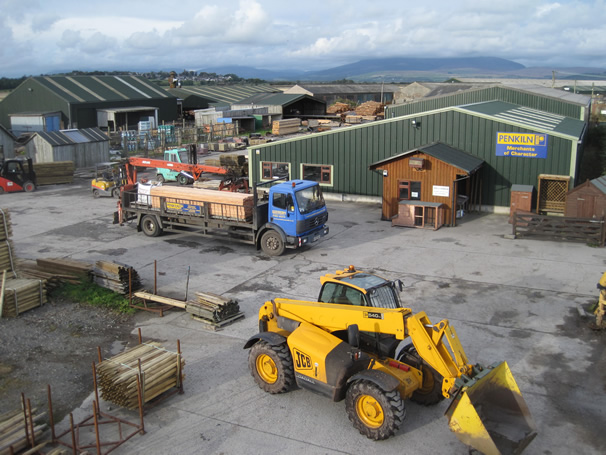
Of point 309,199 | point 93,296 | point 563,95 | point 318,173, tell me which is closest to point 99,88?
point 318,173

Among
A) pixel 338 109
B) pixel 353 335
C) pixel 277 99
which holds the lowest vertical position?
pixel 353 335

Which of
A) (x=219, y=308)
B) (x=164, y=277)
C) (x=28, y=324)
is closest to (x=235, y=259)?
(x=164, y=277)

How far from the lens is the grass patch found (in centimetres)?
1568

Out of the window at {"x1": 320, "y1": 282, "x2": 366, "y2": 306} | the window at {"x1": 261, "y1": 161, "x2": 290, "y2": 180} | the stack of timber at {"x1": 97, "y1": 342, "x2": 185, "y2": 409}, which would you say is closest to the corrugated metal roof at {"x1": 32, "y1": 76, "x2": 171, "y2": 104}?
the window at {"x1": 261, "y1": 161, "x2": 290, "y2": 180}

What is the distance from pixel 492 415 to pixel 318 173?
21539 millimetres

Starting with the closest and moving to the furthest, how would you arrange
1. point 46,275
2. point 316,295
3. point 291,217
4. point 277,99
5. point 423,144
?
1. point 316,295
2. point 46,275
3. point 291,217
4. point 423,144
5. point 277,99

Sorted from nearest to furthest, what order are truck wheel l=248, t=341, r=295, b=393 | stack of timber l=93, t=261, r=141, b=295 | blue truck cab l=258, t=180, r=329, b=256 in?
truck wheel l=248, t=341, r=295, b=393, stack of timber l=93, t=261, r=141, b=295, blue truck cab l=258, t=180, r=329, b=256

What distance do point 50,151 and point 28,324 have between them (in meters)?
26.0

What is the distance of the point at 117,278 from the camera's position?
1638 centimetres

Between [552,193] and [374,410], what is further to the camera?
[552,193]

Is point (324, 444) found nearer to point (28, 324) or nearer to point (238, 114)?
point (28, 324)

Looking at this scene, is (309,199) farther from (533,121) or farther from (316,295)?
(533,121)

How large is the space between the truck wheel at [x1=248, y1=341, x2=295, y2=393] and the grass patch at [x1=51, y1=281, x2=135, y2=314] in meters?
5.56

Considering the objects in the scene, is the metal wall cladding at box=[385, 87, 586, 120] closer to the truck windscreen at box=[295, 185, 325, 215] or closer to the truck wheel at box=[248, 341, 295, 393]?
the truck windscreen at box=[295, 185, 325, 215]
